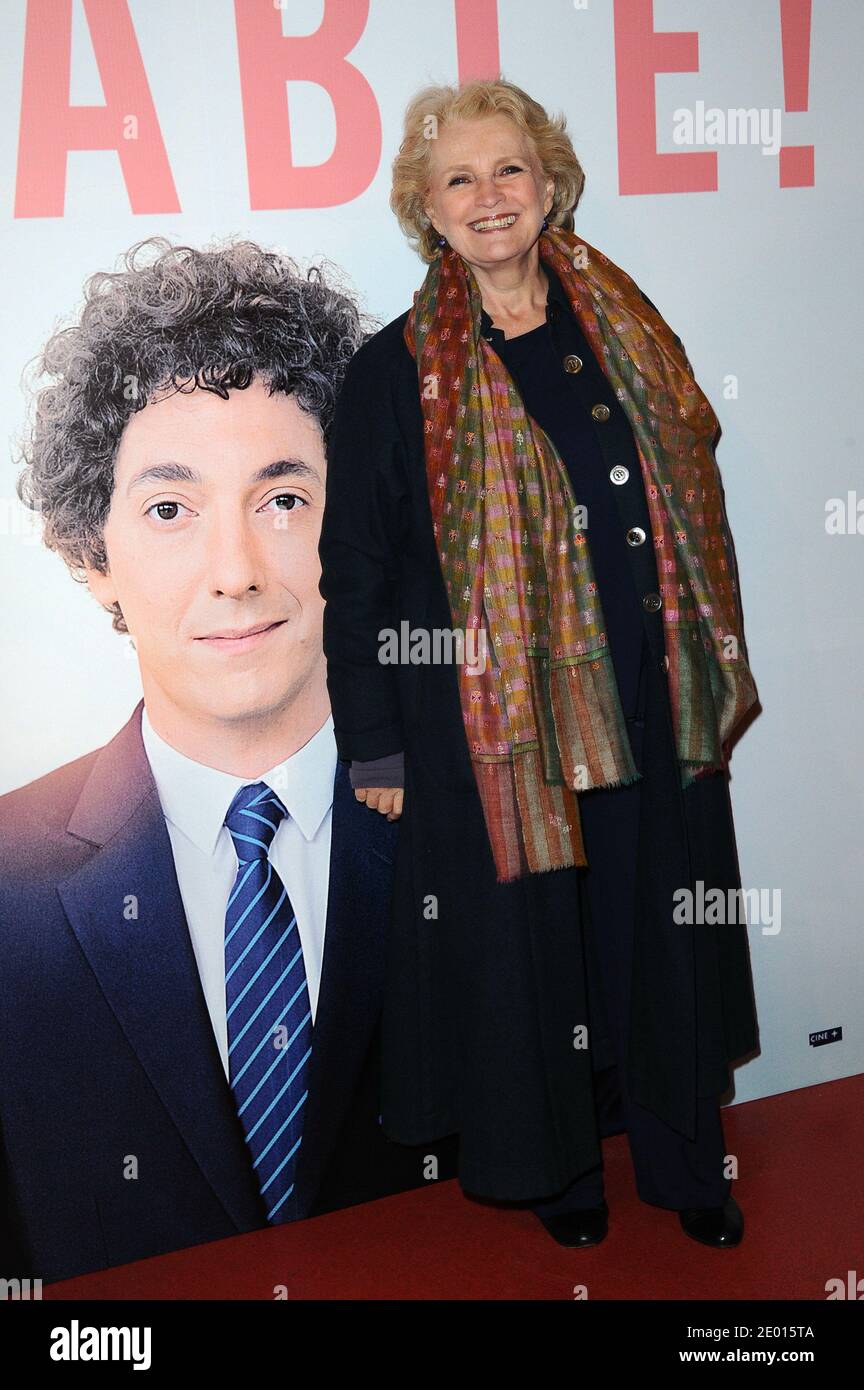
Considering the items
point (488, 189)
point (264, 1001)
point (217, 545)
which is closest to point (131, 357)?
point (217, 545)

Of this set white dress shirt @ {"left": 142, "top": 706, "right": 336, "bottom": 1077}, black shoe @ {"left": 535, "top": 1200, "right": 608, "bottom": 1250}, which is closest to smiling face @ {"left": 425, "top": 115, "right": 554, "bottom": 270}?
white dress shirt @ {"left": 142, "top": 706, "right": 336, "bottom": 1077}

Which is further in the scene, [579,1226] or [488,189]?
[579,1226]

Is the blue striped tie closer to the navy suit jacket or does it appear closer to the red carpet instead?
the navy suit jacket

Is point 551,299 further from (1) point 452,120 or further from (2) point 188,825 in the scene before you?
(2) point 188,825

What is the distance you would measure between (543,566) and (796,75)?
3.99 feet

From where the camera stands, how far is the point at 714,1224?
7.31ft

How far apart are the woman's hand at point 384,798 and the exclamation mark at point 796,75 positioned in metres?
1.42

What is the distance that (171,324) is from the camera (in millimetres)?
2156

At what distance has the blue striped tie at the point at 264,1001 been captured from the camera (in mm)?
2275

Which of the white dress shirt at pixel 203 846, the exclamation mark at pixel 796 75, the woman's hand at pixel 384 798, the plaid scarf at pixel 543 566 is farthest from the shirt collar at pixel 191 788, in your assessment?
the exclamation mark at pixel 796 75

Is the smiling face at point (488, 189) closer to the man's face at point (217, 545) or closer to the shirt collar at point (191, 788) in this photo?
the man's face at point (217, 545)

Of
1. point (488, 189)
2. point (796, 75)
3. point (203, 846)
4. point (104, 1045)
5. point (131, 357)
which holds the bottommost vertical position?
point (104, 1045)

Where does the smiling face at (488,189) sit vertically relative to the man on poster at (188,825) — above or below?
above

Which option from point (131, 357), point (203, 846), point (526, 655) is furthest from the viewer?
point (203, 846)
